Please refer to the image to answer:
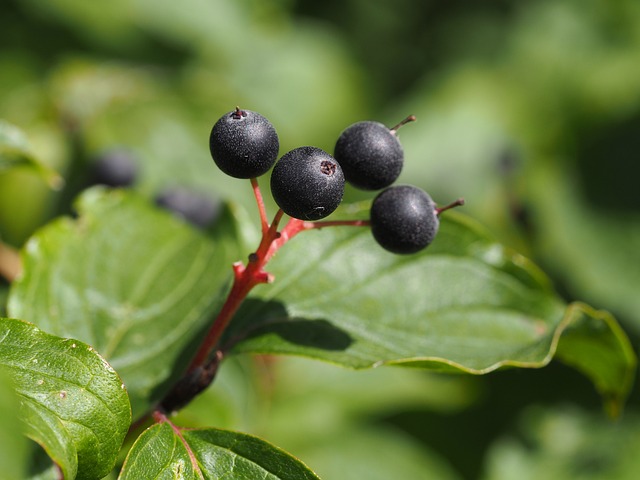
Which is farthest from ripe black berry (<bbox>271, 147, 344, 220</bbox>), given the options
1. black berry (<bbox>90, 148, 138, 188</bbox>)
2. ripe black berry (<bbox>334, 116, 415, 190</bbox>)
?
black berry (<bbox>90, 148, 138, 188</bbox>)

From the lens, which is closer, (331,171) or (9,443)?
(9,443)

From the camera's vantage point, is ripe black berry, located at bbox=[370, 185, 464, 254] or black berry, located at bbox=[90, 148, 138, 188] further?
black berry, located at bbox=[90, 148, 138, 188]

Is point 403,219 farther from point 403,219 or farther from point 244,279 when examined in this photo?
point 244,279

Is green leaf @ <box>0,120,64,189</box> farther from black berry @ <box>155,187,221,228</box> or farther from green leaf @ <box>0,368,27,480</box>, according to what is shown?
green leaf @ <box>0,368,27,480</box>

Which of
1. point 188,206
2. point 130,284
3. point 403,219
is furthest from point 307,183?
point 188,206

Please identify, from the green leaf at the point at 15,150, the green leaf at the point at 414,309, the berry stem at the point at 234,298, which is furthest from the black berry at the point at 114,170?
the berry stem at the point at 234,298
